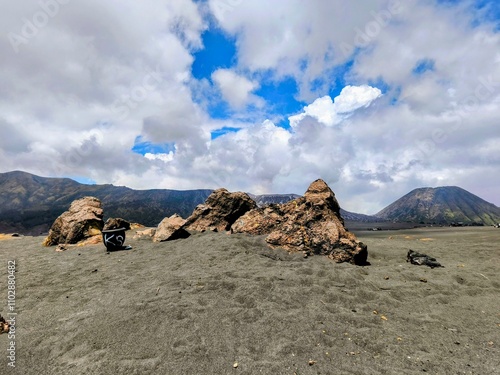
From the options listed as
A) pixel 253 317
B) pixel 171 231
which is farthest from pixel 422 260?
pixel 171 231

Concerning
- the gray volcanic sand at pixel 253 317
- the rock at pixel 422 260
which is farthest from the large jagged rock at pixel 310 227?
the rock at pixel 422 260

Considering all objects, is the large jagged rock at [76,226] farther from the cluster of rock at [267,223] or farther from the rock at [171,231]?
the rock at [171,231]

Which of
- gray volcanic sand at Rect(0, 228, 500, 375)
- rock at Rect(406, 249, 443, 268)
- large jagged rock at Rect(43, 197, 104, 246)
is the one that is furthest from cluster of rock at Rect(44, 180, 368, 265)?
rock at Rect(406, 249, 443, 268)

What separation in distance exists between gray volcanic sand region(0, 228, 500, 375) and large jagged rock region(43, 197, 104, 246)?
24.8 ft

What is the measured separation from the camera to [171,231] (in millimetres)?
18641

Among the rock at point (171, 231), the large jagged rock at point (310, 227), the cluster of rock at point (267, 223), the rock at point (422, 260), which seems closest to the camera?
the rock at point (422, 260)

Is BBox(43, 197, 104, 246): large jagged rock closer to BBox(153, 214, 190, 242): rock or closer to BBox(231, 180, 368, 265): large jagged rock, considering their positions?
BBox(153, 214, 190, 242): rock

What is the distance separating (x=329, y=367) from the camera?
6156 mm

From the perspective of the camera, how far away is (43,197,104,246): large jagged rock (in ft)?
68.7

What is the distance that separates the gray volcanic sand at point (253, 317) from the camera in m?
6.27

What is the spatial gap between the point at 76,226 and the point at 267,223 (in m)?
15.2

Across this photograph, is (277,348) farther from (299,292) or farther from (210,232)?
(210,232)

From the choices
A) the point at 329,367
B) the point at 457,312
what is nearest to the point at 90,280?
the point at 329,367

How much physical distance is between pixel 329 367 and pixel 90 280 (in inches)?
392
